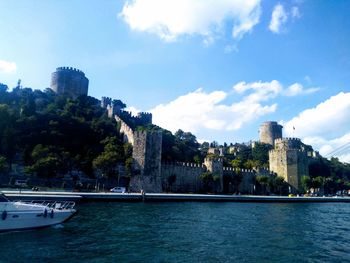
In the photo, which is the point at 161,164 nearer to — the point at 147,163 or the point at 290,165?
the point at 147,163

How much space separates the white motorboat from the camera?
60.0 feet

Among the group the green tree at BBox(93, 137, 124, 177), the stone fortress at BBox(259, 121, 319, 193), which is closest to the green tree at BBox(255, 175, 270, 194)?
the stone fortress at BBox(259, 121, 319, 193)

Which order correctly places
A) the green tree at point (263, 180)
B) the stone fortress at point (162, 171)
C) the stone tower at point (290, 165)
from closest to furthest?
the stone fortress at point (162, 171) < the green tree at point (263, 180) < the stone tower at point (290, 165)

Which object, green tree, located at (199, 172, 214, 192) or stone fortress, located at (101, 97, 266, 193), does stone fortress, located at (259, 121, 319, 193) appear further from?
green tree, located at (199, 172, 214, 192)

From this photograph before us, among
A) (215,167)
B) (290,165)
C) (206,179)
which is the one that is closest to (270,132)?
(290,165)

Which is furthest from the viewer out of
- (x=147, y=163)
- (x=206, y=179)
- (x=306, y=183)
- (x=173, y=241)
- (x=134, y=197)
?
(x=306, y=183)

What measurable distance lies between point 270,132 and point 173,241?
10363 centimetres

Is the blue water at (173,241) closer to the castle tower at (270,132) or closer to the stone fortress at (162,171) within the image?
the stone fortress at (162,171)

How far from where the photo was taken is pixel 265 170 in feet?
225

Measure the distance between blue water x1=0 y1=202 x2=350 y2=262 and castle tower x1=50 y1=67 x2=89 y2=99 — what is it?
64.4 metres

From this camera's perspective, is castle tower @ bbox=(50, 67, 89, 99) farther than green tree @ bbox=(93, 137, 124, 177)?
Yes

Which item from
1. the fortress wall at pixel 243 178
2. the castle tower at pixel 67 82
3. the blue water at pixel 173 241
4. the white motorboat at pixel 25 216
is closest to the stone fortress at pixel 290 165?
the fortress wall at pixel 243 178

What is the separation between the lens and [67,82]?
83.9 meters

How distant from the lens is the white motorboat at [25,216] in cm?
1830
